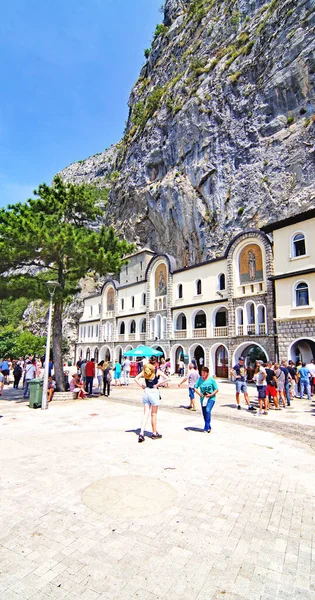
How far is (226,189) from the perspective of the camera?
114 feet

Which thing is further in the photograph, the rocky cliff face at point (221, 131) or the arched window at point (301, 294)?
the rocky cliff face at point (221, 131)

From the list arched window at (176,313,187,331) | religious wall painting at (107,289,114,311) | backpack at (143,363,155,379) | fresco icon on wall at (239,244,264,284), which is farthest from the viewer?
religious wall painting at (107,289,114,311)

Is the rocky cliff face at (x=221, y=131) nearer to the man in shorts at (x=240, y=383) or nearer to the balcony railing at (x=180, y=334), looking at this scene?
the balcony railing at (x=180, y=334)

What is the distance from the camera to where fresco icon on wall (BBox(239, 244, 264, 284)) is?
23.9 metres

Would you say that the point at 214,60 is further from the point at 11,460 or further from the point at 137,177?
the point at 11,460

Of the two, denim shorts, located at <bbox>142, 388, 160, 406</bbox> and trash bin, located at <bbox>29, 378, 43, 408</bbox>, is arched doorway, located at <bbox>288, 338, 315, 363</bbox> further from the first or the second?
denim shorts, located at <bbox>142, 388, 160, 406</bbox>

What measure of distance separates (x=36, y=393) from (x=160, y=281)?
2231cm

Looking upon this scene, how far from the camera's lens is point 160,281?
33281 mm

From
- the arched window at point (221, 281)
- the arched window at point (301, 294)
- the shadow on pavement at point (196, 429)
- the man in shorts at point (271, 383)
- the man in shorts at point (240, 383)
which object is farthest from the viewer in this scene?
the arched window at point (221, 281)

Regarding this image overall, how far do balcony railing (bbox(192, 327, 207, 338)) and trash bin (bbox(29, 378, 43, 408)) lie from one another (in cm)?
1769

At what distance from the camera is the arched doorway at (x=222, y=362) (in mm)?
26297

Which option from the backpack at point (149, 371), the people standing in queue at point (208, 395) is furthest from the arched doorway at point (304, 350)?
the backpack at point (149, 371)

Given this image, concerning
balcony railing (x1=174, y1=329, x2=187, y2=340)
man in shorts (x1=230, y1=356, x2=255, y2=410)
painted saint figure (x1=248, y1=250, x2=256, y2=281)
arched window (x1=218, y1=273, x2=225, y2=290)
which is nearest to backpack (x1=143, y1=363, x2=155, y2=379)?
man in shorts (x1=230, y1=356, x2=255, y2=410)

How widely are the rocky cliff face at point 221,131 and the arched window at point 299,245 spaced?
9525mm
